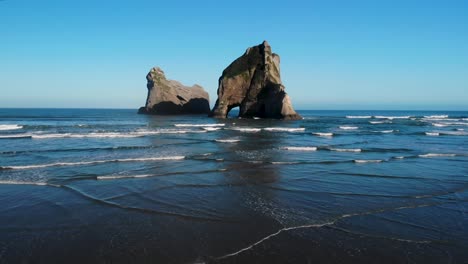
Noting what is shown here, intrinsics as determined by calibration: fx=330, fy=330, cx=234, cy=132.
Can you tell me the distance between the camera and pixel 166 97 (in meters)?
88.6

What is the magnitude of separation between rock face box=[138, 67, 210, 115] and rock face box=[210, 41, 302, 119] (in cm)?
2378

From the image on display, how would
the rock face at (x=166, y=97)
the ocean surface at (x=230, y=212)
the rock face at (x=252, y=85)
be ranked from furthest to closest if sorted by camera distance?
the rock face at (x=166, y=97) → the rock face at (x=252, y=85) → the ocean surface at (x=230, y=212)

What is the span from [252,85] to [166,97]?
1206 inches

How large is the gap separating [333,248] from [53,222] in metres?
5.99

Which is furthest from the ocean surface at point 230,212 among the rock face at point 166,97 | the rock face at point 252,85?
the rock face at point 166,97

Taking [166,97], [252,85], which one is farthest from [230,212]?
[166,97]

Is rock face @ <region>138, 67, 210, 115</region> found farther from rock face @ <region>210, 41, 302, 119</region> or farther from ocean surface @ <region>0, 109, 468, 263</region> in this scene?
ocean surface @ <region>0, 109, 468, 263</region>

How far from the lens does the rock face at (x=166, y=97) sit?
8775 centimetres

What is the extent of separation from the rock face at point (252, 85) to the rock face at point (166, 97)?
23.8 meters

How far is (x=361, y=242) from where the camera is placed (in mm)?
6250

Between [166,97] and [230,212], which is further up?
[166,97]

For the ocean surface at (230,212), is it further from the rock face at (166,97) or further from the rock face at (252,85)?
the rock face at (166,97)

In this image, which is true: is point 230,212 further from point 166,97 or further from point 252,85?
point 166,97

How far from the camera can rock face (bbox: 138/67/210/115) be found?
288 feet
